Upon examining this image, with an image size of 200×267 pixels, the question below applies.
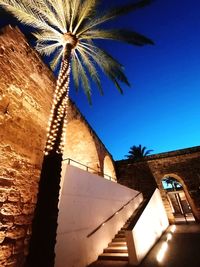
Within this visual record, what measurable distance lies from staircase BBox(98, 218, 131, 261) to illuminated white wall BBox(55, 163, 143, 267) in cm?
17

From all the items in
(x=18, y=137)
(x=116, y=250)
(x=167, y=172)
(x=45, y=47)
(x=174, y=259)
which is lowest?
(x=174, y=259)

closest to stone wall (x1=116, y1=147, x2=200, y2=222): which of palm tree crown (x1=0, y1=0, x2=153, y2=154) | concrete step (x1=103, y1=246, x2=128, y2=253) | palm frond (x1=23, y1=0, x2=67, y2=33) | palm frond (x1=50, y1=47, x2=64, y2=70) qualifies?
concrete step (x1=103, y1=246, x2=128, y2=253)

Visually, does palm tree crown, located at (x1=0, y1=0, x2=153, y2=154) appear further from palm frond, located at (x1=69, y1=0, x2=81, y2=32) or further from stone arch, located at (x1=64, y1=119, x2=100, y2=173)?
stone arch, located at (x1=64, y1=119, x2=100, y2=173)

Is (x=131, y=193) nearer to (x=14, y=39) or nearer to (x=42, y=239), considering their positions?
→ (x=42, y=239)

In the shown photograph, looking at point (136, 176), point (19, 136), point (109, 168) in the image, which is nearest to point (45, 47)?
point (19, 136)

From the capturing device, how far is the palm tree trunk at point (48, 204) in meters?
2.50

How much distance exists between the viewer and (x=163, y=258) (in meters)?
5.04

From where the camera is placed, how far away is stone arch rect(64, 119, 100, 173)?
8748 millimetres

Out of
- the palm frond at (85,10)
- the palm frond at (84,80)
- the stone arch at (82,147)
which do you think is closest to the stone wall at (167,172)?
the stone arch at (82,147)

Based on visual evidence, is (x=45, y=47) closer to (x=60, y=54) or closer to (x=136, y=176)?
(x=60, y=54)

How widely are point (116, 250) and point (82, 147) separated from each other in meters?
5.06

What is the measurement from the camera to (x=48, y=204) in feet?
9.05

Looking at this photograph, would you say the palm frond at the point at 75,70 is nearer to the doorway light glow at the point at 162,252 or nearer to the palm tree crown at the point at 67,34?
the palm tree crown at the point at 67,34

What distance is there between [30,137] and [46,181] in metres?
1.63
